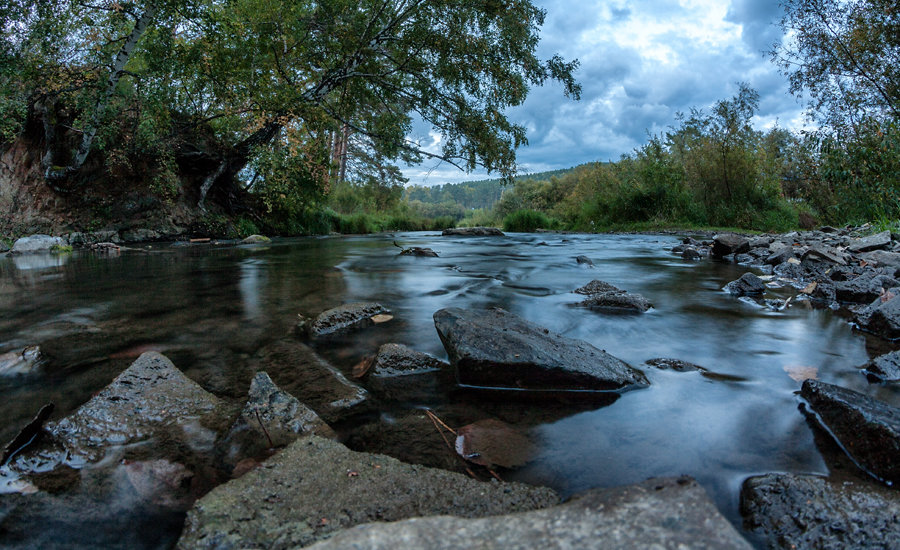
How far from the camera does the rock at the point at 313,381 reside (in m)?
2.10

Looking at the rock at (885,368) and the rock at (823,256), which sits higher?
the rock at (823,256)

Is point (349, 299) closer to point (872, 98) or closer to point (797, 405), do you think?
point (797, 405)

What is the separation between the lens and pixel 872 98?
36.4ft

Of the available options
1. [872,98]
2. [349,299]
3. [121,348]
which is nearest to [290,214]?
[349,299]

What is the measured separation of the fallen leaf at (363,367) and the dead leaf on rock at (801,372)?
2515 mm

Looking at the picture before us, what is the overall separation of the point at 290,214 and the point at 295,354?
58.8 ft

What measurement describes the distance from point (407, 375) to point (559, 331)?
163cm

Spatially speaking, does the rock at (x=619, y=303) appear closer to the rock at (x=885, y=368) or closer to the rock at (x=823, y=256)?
the rock at (x=885, y=368)

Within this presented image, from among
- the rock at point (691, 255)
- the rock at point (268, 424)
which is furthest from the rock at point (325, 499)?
the rock at point (691, 255)

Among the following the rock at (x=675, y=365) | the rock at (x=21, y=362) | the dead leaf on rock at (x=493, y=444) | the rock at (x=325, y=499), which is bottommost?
the rock at (x=21, y=362)

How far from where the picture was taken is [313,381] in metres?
2.41

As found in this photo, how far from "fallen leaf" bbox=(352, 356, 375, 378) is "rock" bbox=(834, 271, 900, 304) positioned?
484 centimetres

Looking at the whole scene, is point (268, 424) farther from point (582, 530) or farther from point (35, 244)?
point (35, 244)

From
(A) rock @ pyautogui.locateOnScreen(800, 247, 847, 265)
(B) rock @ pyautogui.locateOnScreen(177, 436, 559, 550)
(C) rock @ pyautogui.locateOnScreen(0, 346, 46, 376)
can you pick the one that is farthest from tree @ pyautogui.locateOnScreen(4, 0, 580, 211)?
(B) rock @ pyautogui.locateOnScreen(177, 436, 559, 550)
